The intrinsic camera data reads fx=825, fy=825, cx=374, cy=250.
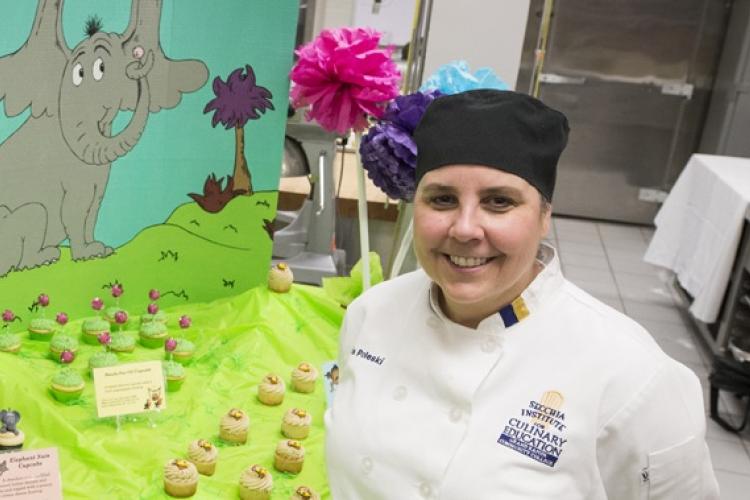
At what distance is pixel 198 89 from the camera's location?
7.79 ft

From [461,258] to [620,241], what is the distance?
20.1 ft

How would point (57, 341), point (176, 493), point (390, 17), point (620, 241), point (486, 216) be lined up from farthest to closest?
point (620, 241) < point (390, 17) < point (57, 341) < point (176, 493) < point (486, 216)

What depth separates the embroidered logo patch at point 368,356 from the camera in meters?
1.34

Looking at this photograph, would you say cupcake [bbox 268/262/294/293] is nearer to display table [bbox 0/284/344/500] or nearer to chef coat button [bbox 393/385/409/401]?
display table [bbox 0/284/344/500]

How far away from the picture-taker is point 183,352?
2.34 meters

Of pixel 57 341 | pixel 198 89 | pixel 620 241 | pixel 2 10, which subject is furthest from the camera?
pixel 620 241

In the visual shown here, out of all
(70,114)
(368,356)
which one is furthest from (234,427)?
(70,114)

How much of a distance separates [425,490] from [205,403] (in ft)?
3.71

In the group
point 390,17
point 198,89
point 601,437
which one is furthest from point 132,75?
point 390,17

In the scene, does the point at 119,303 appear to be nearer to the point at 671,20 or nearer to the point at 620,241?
the point at 620,241

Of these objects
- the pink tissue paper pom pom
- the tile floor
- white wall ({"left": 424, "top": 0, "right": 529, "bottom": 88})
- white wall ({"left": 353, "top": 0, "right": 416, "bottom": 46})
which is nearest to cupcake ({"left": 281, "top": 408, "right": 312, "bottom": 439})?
the pink tissue paper pom pom

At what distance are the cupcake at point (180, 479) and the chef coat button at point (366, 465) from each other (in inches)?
26.5

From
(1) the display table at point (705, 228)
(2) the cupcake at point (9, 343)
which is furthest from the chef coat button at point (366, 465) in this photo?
(1) the display table at point (705, 228)

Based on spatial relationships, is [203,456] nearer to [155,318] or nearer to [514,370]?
[155,318]
